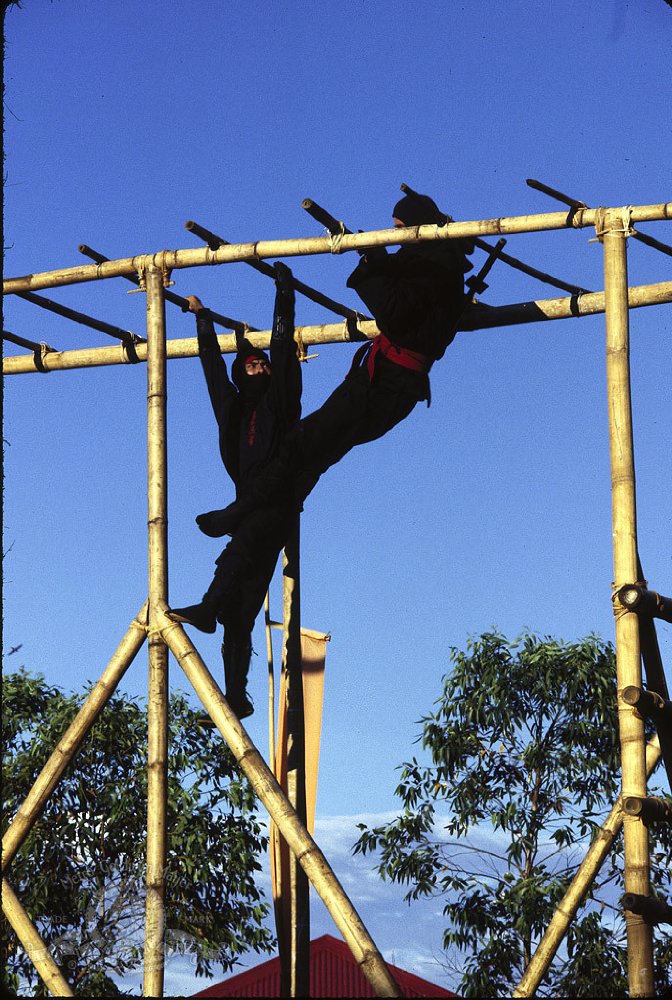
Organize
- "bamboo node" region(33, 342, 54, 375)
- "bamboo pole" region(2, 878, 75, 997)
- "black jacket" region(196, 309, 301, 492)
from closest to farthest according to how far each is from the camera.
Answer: "bamboo pole" region(2, 878, 75, 997) < "black jacket" region(196, 309, 301, 492) < "bamboo node" region(33, 342, 54, 375)

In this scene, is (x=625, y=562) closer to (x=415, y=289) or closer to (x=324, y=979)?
(x=415, y=289)

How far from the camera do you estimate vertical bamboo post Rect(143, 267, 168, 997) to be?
8.34m

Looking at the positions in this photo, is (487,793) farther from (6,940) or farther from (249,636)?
(249,636)

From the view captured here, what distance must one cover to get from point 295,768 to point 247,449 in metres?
1.95

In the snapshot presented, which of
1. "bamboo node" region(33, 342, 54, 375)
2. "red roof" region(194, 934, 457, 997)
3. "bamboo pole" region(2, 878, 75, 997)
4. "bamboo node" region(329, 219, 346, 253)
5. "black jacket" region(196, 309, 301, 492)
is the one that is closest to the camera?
"bamboo pole" region(2, 878, 75, 997)

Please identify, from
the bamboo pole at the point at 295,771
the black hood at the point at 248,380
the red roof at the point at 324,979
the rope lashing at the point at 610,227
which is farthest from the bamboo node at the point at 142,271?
the red roof at the point at 324,979

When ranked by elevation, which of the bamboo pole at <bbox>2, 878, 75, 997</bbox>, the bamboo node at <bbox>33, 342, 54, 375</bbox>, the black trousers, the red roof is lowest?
the bamboo pole at <bbox>2, 878, 75, 997</bbox>

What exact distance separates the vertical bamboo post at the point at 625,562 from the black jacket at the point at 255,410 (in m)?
1.98

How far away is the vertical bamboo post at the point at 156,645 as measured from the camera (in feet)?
27.3

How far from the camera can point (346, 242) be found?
353 inches

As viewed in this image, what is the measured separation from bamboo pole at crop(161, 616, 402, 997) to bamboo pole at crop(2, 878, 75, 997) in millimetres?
1540

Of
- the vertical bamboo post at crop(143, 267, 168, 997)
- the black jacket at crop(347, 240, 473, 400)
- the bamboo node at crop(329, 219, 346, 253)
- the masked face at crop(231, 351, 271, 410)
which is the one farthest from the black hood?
the bamboo node at crop(329, 219, 346, 253)

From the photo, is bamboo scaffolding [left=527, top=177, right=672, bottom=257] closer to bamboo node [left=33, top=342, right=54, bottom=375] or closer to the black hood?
the black hood

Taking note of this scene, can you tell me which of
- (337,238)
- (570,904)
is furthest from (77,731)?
(337,238)
